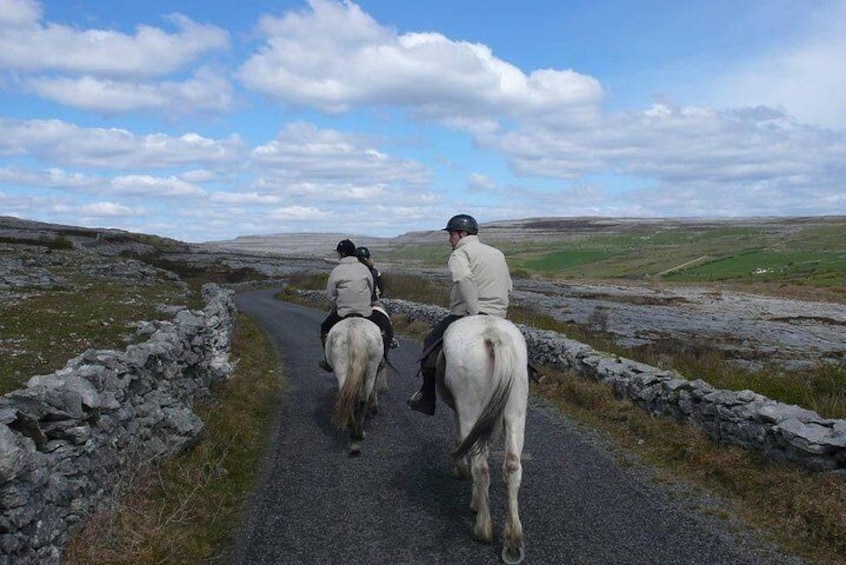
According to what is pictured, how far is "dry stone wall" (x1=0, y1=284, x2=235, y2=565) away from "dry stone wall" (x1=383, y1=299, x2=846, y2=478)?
7.18 m

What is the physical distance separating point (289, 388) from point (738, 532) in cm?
997

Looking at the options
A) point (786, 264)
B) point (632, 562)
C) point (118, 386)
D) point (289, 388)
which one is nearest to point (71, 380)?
point (118, 386)

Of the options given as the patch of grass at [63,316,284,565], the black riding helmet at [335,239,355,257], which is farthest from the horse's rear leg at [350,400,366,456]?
the black riding helmet at [335,239,355,257]

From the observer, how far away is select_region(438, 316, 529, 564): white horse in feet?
21.4

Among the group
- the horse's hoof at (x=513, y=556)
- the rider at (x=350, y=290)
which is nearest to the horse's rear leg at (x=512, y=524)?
the horse's hoof at (x=513, y=556)

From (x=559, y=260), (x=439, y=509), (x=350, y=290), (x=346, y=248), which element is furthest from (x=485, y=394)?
(x=559, y=260)

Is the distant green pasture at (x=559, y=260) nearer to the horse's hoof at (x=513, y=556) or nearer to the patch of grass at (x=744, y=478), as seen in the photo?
the patch of grass at (x=744, y=478)

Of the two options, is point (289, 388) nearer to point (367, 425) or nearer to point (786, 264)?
point (367, 425)

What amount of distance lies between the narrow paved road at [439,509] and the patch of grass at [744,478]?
1.37 feet

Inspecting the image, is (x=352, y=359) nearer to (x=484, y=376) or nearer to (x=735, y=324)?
(x=484, y=376)

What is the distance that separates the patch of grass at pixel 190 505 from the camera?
589 centimetres

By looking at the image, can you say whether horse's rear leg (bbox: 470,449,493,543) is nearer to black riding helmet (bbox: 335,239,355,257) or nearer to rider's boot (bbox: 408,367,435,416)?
rider's boot (bbox: 408,367,435,416)

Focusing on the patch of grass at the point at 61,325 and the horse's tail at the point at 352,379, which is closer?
the horse's tail at the point at 352,379

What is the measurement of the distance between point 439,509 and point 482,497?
0.94 meters
